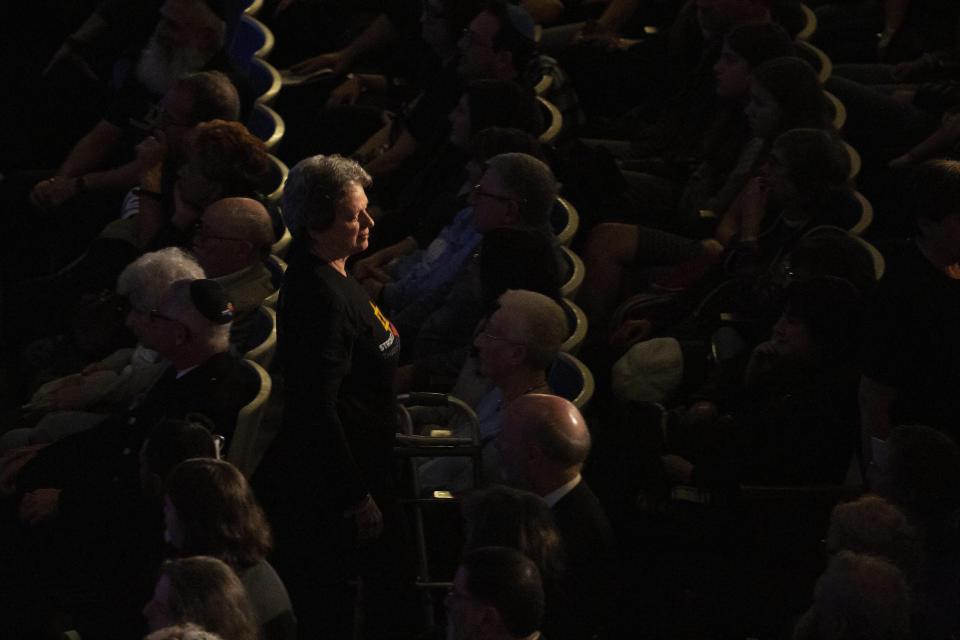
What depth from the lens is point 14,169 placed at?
630 cm

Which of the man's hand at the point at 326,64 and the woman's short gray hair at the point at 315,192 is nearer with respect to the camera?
the woman's short gray hair at the point at 315,192

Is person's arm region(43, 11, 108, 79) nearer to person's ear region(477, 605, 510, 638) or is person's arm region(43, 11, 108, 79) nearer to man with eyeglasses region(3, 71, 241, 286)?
man with eyeglasses region(3, 71, 241, 286)

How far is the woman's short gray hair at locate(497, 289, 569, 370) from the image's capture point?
3643 mm

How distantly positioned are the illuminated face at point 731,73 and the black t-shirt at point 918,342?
5.80 ft

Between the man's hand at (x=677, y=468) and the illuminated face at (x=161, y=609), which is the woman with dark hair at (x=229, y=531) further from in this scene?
the man's hand at (x=677, y=468)

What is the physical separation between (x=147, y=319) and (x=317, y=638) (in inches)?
33.4

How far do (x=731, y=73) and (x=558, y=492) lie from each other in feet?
7.65

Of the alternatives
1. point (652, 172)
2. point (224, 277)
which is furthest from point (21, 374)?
point (652, 172)

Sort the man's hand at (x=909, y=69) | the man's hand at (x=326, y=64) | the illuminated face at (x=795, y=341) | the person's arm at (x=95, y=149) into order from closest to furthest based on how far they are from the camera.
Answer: the illuminated face at (x=795, y=341) → the man's hand at (x=909, y=69) → the person's arm at (x=95, y=149) → the man's hand at (x=326, y=64)

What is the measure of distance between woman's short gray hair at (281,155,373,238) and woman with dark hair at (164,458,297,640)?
0.62 metres

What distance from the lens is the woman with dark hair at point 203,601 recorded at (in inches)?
104

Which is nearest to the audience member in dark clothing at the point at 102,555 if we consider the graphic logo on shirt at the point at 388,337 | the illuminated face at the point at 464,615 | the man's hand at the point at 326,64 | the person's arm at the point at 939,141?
the graphic logo on shirt at the point at 388,337

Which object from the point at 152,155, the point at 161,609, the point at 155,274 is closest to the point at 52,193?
the point at 152,155

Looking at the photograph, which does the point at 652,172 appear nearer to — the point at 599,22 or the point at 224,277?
the point at 599,22
